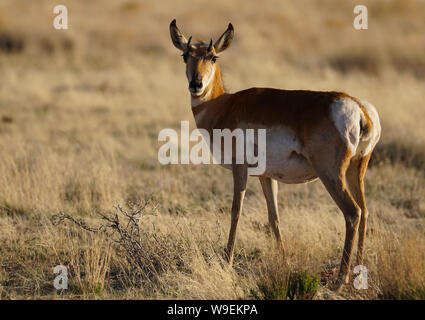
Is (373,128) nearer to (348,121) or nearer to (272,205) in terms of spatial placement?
(348,121)

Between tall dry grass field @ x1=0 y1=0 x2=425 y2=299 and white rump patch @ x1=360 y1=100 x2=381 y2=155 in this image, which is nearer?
white rump patch @ x1=360 y1=100 x2=381 y2=155

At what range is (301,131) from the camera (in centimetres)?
672

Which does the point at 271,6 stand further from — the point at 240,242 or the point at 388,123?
the point at 240,242

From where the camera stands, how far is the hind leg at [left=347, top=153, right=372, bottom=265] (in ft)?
22.5

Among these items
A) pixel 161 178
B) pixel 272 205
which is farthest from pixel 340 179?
pixel 161 178

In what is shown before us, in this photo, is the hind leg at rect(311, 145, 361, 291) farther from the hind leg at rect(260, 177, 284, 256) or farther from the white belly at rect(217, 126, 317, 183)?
the hind leg at rect(260, 177, 284, 256)

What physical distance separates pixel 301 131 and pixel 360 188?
91 centimetres

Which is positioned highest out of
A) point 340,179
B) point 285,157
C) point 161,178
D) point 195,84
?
point 195,84

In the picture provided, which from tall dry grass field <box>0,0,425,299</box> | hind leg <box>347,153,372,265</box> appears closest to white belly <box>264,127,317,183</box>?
hind leg <box>347,153,372,265</box>

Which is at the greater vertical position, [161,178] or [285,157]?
[285,157]

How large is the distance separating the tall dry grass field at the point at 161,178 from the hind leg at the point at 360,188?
23 centimetres

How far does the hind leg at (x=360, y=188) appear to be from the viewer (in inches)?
269

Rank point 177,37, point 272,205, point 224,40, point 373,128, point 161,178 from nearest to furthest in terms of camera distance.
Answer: point 373,128 < point 272,205 < point 224,40 < point 177,37 < point 161,178

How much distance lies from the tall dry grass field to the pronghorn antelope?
60 cm
